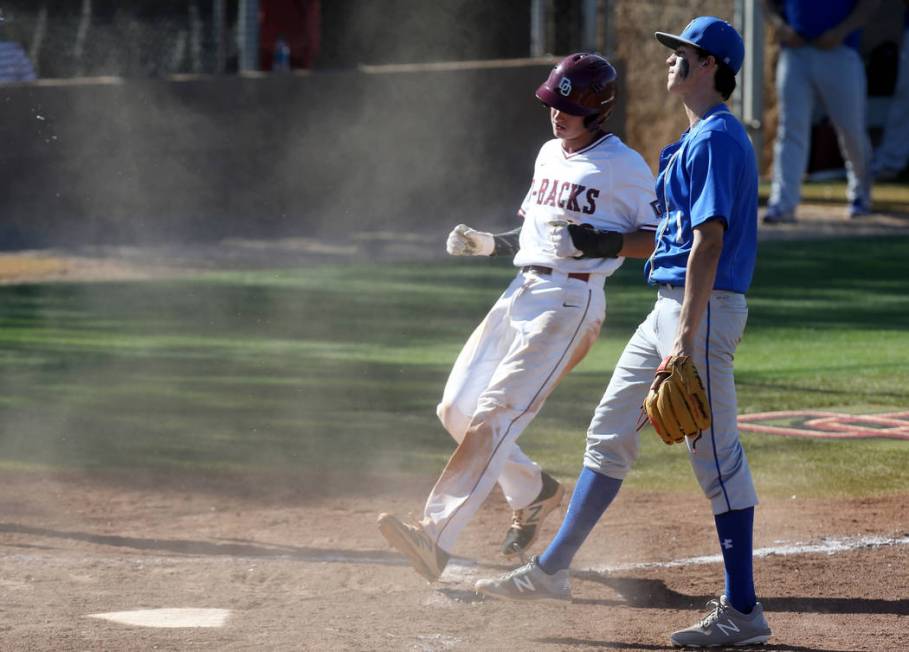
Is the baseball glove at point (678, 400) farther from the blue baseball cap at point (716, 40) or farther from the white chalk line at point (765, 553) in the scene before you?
the white chalk line at point (765, 553)

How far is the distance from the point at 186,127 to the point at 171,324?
4857mm

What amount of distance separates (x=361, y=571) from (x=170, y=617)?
85 centimetres

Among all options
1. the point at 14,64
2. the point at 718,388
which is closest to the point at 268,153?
the point at 14,64

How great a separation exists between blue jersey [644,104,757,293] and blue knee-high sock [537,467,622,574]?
2.37 ft

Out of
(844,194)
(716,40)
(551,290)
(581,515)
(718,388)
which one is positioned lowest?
(844,194)

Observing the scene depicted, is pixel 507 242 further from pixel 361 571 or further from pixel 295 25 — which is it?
pixel 295 25

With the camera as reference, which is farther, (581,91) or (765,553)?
(765,553)

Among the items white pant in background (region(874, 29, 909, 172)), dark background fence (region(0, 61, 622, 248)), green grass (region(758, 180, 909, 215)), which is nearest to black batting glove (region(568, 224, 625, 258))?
dark background fence (region(0, 61, 622, 248))

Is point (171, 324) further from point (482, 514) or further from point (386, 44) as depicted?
point (386, 44)

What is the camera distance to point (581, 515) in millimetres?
5305

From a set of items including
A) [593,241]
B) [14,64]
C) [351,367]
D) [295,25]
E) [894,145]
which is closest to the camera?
[593,241]

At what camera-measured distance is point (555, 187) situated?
5.68m

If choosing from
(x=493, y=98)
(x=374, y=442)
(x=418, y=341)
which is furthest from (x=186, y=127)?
(x=374, y=442)

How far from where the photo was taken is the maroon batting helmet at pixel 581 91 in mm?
5633
